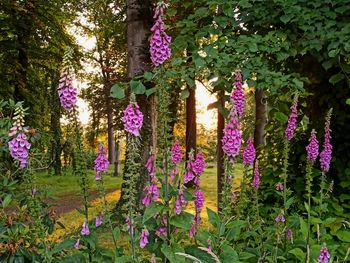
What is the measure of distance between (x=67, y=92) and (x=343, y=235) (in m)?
4.23

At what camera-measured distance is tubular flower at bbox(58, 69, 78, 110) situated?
9.95ft

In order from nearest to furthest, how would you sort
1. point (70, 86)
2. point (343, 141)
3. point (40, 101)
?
point (70, 86), point (343, 141), point (40, 101)

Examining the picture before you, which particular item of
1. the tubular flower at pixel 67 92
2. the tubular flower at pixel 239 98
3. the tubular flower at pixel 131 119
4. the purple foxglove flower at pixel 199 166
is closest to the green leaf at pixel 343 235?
the purple foxglove flower at pixel 199 166

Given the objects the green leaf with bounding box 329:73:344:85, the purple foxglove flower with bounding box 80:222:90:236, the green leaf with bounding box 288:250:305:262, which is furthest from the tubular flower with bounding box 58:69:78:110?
the green leaf with bounding box 329:73:344:85

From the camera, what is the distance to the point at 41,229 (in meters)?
3.13

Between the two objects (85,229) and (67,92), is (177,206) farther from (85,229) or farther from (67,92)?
(67,92)

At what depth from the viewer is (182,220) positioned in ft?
10.2

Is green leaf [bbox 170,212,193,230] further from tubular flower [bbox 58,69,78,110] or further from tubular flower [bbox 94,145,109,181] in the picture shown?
tubular flower [bbox 58,69,78,110]

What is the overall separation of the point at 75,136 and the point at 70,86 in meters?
0.46

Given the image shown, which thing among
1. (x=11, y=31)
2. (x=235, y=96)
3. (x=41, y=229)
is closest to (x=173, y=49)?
(x=235, y=96)

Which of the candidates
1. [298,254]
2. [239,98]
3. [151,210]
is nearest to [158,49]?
[239,98]

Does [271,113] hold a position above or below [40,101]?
below

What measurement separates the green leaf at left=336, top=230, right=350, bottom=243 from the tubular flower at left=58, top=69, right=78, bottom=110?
162 inches

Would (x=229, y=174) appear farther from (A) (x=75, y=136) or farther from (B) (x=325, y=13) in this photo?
(B) (x=325, y=13)
